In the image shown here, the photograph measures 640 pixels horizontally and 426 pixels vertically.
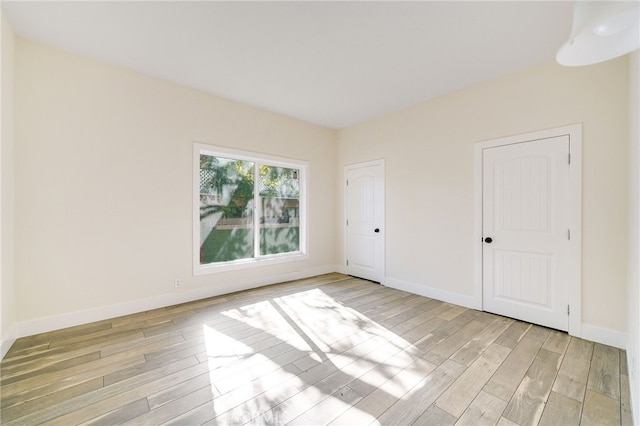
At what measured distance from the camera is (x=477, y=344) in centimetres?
246

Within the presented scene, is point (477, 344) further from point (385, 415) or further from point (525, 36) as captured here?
point (525, 36)

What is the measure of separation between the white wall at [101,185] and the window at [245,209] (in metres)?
0.24

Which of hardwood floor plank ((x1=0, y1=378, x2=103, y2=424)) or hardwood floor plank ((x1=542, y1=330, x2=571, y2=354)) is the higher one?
hardwood floor plank ((x1=0, y1=378, x2=103, y2=424))

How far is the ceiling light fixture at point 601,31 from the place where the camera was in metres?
0.99

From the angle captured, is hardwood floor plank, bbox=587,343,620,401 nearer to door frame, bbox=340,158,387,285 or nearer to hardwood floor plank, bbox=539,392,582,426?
hardwood floor plank, bbox=539,392,582,426

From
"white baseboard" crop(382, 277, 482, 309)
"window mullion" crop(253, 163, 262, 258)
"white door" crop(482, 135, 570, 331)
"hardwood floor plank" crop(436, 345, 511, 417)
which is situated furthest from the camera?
"window mullion" crop(253, 163, 262, 258)

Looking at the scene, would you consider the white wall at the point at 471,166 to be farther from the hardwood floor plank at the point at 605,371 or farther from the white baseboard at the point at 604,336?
the hardwood floor plank at the point at 605,371

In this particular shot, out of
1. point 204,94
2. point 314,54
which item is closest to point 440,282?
point 314,54

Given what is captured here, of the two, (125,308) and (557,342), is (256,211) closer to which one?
(125,308)

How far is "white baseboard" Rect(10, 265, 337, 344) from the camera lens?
2.60 m

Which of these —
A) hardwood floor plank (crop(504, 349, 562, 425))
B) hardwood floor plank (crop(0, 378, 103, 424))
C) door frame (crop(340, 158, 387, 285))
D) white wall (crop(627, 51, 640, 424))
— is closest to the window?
door frame (crop(340, 158, 387, 285))

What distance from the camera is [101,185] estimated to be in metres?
2.93

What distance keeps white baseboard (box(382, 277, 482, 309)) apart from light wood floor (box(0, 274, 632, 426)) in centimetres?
27

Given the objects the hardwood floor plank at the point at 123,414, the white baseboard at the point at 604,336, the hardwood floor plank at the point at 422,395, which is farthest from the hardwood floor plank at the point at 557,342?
the hardwood floor plank at the point at 123,414
